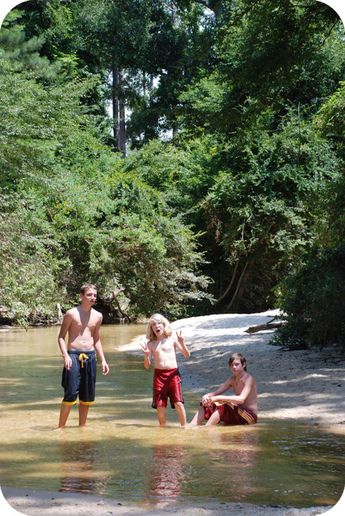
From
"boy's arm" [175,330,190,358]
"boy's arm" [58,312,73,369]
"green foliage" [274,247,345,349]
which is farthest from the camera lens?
"green foliage" [274,247,345,349]

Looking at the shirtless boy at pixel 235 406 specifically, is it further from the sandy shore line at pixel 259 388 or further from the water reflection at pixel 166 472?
the water reflection at pixel 166 472

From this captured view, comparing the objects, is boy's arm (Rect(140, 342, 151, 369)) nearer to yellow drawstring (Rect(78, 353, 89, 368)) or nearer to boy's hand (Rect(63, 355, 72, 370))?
yellow drawstring (Rect(78, 353, 89, 368))

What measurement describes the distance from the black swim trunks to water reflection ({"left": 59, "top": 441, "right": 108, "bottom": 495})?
2.45ft

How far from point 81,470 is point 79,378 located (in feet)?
7.10

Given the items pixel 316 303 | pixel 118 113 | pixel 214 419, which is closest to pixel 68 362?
pixel 214 419

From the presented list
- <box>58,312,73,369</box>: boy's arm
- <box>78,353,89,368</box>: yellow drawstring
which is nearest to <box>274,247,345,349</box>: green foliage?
<box>78,353,89,368</box>: yellow drawstring

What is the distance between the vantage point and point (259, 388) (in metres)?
11.4

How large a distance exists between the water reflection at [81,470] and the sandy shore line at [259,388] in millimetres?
486

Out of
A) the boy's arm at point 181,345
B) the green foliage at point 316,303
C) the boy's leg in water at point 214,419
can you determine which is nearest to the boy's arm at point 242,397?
the boy's leg in water at point 214,419

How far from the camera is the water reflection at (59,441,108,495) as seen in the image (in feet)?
18.0

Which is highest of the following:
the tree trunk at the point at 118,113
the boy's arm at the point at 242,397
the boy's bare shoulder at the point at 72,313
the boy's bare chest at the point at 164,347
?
the tree trunk at the point at 118,113

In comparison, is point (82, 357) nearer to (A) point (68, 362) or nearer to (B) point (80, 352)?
(B) point (80, 352)

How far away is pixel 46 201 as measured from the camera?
25.7 metres

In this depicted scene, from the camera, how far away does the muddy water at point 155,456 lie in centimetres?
539
